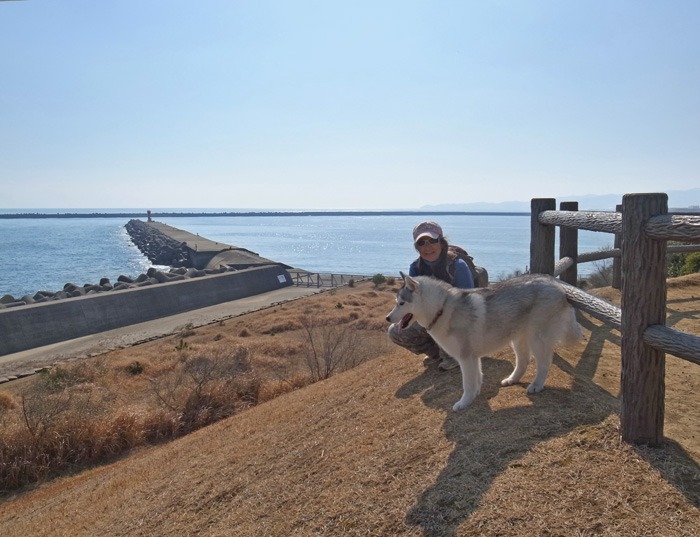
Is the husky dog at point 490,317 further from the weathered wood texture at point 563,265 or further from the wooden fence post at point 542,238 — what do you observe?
the weathered wood texture at point 563,265

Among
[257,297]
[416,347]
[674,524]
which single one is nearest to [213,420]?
[416,347]

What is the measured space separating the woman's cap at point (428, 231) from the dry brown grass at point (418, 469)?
1.69 m

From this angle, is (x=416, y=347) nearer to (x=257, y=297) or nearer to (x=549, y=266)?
(x=549, y=266)

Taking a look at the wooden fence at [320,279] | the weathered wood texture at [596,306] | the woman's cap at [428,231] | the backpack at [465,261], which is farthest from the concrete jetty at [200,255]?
the weathered wood texture at [596,306]

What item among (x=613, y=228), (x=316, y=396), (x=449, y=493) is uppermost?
(x=613, y=228)

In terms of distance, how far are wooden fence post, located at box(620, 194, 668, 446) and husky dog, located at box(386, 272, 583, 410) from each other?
133cm

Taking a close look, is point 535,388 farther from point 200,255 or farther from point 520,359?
point 200,255

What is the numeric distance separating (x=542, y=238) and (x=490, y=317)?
7.25 ft

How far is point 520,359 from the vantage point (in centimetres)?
588

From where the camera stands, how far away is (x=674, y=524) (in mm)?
3227

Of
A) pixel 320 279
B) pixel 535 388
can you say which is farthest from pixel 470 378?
pixel 320 279

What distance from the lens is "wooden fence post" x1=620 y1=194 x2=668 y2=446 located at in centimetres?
388

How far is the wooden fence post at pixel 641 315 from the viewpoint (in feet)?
12.7

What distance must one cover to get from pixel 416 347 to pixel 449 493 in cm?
322
